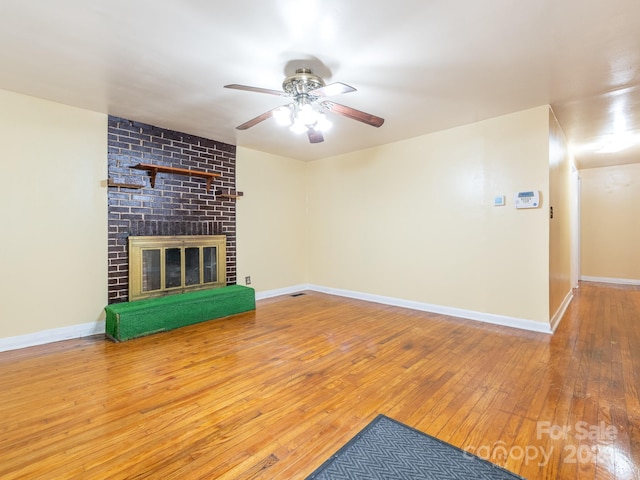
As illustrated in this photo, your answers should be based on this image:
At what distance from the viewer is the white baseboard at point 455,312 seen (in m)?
3.46

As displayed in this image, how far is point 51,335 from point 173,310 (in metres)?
1.16

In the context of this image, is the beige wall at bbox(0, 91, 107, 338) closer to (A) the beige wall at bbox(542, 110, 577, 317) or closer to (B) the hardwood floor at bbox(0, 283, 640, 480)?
(B) the hardwood floor at bbox(0, 283, 640, 480)

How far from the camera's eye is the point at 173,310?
3.60 meters

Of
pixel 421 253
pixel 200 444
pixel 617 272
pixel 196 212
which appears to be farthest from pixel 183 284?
pixel 617 272

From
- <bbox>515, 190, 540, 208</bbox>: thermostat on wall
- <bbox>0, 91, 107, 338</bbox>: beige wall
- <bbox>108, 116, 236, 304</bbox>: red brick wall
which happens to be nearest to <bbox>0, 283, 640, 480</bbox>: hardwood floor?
<bbox>0, 91, 107, 338</bbox>: beige wall

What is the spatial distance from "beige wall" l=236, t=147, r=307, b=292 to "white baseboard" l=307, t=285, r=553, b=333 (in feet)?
3.18

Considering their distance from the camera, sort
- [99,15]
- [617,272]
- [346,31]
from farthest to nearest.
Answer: [617,272] < [346,31] < [99,15]

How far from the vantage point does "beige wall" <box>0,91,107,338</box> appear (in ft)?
9.84

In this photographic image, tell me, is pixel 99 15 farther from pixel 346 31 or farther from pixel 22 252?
pixel 22 252

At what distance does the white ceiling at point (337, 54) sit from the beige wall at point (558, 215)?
391mm

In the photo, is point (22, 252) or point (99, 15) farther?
point (22, 252)

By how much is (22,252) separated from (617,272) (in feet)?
31.1

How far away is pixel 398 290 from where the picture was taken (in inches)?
183

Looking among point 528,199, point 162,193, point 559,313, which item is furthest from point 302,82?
point 559,313
